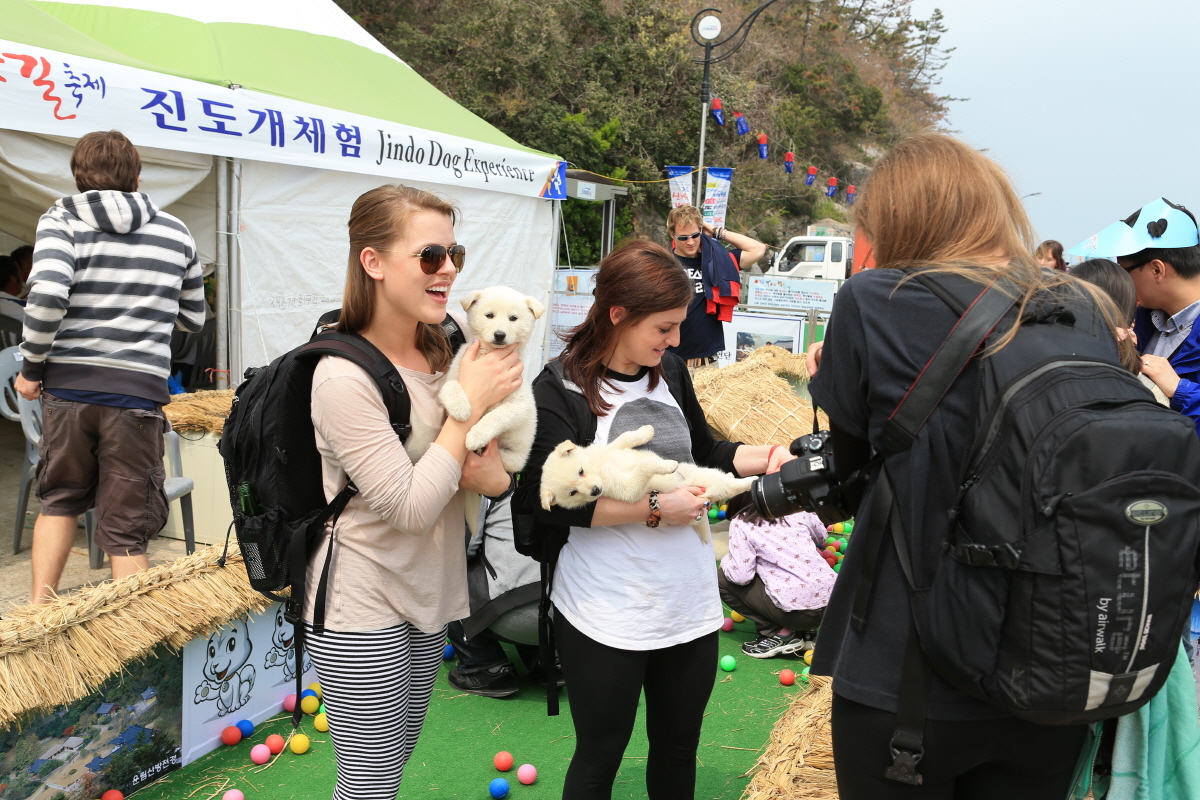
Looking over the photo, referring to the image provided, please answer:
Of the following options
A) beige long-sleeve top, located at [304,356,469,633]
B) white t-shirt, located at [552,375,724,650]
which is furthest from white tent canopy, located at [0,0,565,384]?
white t-shirt, located at [552,375,724,650]

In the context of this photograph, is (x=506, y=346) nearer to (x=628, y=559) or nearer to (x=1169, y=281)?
(x=628, y=559)

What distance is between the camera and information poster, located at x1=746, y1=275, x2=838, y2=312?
12.8 m

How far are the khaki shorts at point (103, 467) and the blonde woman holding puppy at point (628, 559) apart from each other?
2728mm

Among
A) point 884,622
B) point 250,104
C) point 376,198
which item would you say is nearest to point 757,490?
point 884,622

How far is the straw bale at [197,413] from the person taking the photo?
5336mm

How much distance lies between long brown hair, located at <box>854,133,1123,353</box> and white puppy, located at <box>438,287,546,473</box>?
109 cm

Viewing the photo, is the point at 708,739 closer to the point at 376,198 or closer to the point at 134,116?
the point at 376,198

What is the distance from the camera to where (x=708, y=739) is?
360 cm

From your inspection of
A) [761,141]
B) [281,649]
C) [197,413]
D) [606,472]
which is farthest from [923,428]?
[761,141]

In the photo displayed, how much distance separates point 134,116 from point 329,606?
5080 millimetres

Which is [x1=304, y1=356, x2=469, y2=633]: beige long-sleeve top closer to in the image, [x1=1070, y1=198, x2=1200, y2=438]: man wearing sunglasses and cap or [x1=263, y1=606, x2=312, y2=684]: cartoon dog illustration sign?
[x1=263, y1=606, x2=312, y2=684]: cartoon dog illustration sign

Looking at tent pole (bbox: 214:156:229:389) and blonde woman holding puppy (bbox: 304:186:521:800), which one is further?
tent pole (bbox: 214:156:229:389)

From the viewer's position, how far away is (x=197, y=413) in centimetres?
539

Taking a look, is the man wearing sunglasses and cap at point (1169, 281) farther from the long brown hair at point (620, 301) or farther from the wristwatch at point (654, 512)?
the wristwatch at point (654, 512)
